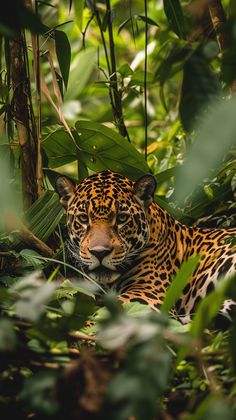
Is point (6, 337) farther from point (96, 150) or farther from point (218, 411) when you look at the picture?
point (96, 150)

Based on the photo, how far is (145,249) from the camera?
646 cm

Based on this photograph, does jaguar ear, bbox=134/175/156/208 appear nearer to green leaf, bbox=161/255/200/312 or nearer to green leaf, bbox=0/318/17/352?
green leaf, bbox=161/255/200/312

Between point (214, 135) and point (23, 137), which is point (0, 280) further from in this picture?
point (214, 135)

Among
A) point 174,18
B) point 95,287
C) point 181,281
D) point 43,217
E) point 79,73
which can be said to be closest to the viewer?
point 95,287

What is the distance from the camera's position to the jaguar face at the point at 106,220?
6004mm

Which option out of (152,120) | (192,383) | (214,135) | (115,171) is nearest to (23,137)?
(115,171)

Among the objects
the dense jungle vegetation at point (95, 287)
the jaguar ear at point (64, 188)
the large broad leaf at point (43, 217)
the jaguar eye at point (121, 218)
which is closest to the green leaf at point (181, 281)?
the dense jungle vegetation at point (95, 287)

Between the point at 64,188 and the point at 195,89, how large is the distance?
373 cm

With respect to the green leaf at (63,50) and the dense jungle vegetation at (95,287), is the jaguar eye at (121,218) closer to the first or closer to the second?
the dense jungle vegetation at (95,287)

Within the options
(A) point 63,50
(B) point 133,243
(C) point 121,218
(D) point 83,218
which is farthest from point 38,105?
(B) point 133,243

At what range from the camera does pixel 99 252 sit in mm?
5926

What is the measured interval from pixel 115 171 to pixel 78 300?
13.1 feet

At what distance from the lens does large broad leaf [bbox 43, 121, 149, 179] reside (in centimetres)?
653

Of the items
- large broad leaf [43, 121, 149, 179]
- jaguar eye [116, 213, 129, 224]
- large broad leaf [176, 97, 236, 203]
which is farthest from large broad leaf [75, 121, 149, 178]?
large broad leaf [176, 97, 236, 203]
